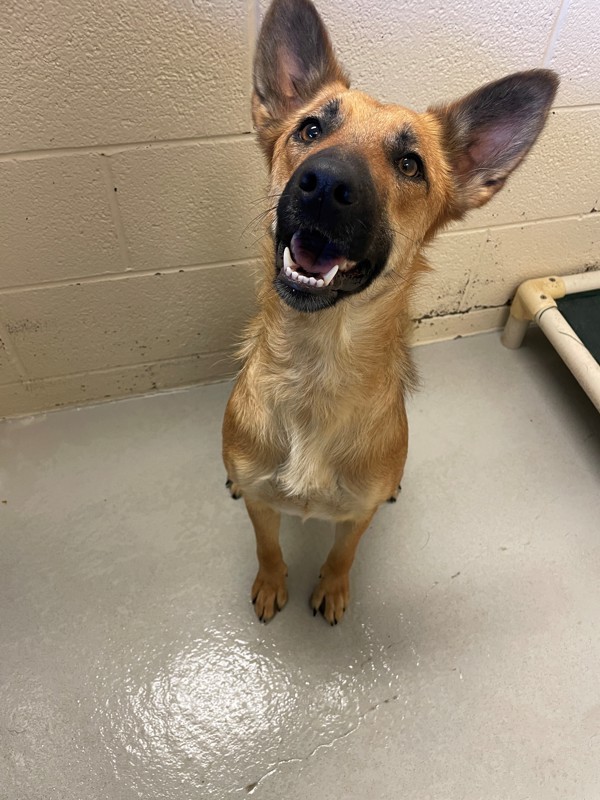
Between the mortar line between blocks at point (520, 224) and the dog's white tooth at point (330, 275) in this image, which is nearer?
the dog's white tooth at point (330, 275)

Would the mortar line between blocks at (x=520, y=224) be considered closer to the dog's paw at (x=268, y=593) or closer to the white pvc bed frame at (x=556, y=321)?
the white pvc bed frame at (x=556, y=321)

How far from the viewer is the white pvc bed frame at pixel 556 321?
7.11 ft

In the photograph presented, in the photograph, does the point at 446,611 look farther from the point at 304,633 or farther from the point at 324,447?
the point at 324,447

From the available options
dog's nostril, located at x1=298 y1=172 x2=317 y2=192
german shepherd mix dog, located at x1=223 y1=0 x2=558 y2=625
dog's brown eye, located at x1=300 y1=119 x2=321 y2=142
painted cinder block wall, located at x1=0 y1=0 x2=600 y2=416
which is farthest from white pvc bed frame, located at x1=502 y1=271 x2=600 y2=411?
dog's nostril, located at x1=298 y1=172 x2=317 y2=192

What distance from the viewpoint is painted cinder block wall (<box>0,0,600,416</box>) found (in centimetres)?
152

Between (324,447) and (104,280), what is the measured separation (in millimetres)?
1098

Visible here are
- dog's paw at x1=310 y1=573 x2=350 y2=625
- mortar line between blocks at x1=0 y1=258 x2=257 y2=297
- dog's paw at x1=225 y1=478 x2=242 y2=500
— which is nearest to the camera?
dog's paw at x1=310 y1=573 x2=350 y2=625

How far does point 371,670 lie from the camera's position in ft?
5.64

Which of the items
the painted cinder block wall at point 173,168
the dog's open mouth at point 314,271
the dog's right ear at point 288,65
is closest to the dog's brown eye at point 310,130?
the dog's right ear at point 288,65

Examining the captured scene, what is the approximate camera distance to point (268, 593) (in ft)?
5.88

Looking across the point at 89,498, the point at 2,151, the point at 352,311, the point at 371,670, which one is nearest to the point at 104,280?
the point at 2,151

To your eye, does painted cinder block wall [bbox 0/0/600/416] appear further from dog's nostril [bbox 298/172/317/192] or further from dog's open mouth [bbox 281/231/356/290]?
dog's nostril [bbox 298/172/317/192]

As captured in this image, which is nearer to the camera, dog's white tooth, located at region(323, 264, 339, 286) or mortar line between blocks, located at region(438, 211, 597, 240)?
dog's white tooth, located at region(323, 264, 339, 286)

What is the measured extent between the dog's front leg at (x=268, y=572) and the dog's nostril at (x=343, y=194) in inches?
36.8
